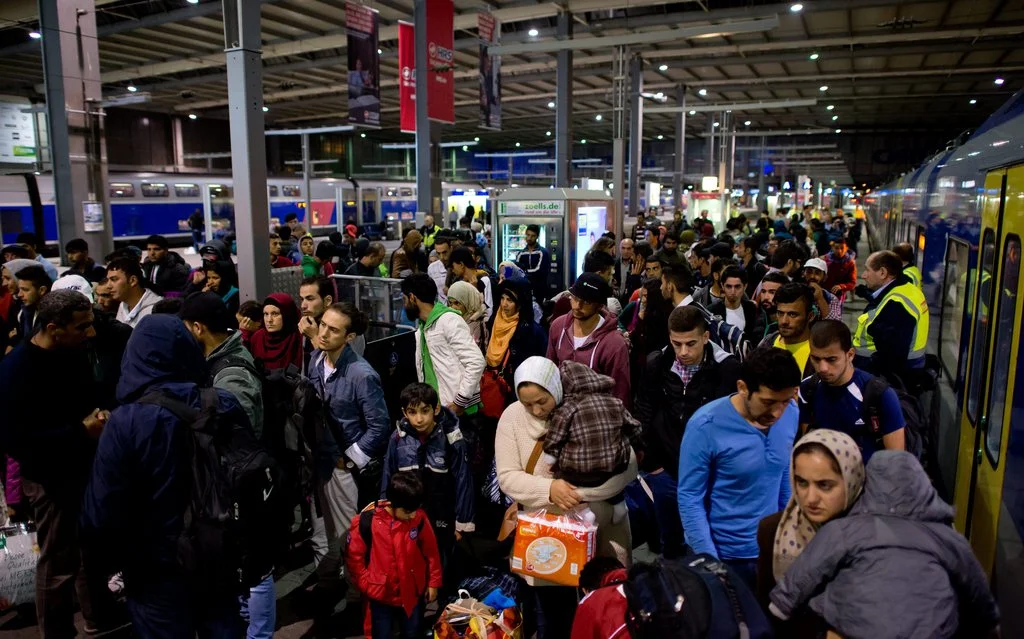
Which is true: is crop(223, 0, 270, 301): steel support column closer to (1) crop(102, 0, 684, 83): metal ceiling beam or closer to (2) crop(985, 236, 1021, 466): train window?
(2) crop(985, 236, 1021, 466): train window

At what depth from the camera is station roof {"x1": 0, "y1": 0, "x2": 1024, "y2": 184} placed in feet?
57.0

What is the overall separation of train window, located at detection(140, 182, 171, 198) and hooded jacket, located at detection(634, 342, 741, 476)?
2291 centimetres

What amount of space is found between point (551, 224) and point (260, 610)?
9289 millimetres

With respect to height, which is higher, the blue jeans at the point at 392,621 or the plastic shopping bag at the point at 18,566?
the plastic shopping bag at the point at 18,566

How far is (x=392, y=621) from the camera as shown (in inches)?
142

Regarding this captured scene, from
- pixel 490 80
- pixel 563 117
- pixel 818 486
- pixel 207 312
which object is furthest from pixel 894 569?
pixel 563 117

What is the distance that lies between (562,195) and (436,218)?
5040 millimetres

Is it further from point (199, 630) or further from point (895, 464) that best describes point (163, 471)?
point (895, 464)

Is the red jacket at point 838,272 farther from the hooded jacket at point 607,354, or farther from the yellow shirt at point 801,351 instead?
the hooded jacket at point 607,354

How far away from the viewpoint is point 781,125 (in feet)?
145

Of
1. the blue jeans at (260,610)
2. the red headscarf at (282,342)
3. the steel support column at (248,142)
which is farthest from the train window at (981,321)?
the steel support column at (248,142)

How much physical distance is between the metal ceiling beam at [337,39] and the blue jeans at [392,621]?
15490mm

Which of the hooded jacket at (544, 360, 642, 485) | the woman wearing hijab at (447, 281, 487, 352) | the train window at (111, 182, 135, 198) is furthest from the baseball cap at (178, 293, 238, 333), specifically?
the train window at (111, 182, 135, 198)

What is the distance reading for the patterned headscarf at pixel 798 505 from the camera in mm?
2156
